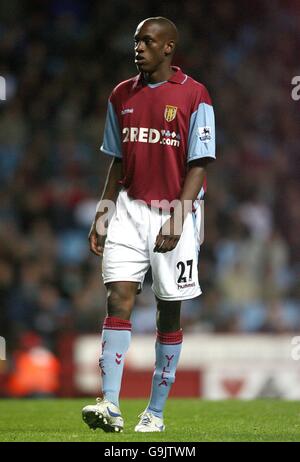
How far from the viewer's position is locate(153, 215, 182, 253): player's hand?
231 inches

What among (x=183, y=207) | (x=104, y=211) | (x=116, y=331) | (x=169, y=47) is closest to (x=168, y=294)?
(x=116, y=331)

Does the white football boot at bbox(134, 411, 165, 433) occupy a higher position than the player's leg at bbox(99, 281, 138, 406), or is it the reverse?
the player's leg at bbox(99, 281, 138, 406)

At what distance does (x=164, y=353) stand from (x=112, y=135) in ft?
4.07

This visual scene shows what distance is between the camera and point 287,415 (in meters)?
7.14

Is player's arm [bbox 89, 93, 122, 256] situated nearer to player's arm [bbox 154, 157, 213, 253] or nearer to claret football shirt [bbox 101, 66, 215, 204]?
claret football shirt [bbox 101, 66, 215, 204]

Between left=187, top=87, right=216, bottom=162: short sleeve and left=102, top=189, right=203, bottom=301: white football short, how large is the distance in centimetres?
34

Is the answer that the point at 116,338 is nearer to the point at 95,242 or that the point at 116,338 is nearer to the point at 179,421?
the point at 95,242

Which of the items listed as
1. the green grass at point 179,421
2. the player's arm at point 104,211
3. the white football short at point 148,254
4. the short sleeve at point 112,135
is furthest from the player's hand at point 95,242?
the green grass at point 179,421

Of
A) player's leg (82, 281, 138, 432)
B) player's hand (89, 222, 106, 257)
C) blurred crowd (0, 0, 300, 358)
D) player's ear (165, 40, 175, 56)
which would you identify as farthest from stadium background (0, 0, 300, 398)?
player's ear (165, 40, 175, 56)

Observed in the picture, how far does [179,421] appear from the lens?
6902 mm

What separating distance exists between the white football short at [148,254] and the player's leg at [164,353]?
10 cm
